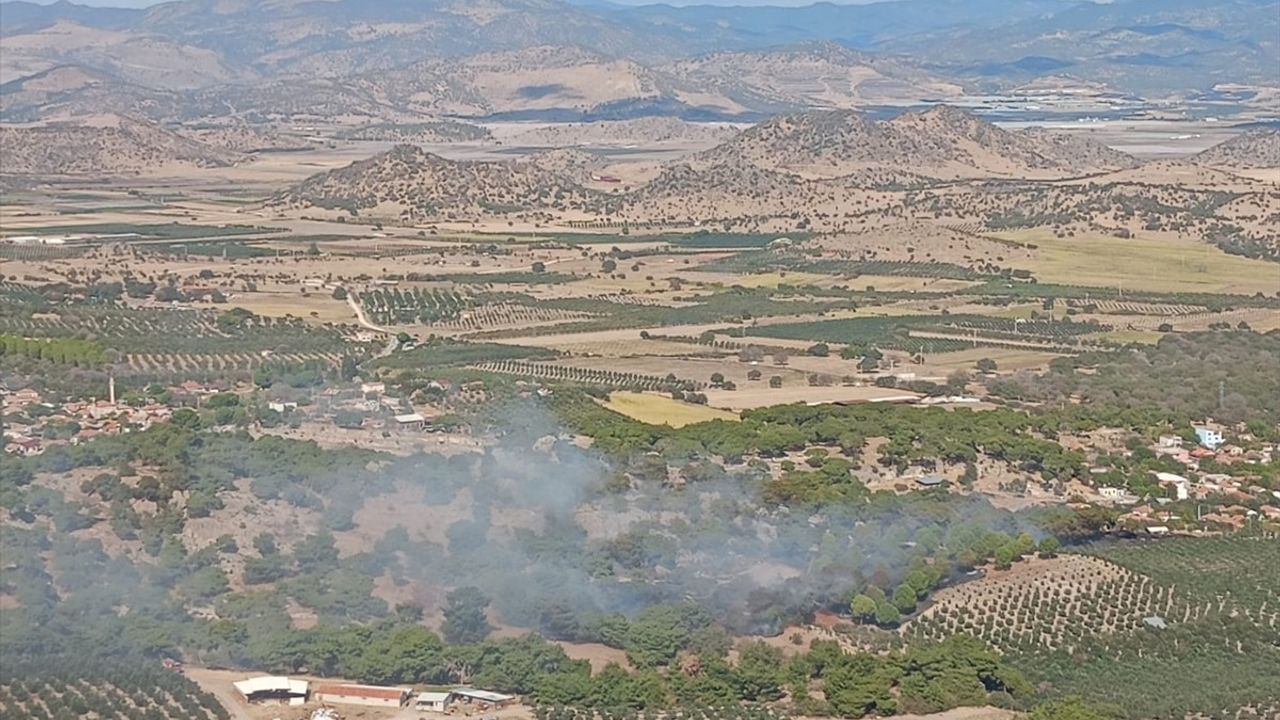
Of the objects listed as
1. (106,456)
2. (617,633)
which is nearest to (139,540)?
(106,456)

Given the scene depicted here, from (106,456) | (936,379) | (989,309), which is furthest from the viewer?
(989,309)

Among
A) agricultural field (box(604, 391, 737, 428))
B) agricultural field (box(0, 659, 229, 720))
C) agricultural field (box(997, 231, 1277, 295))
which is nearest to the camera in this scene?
agricultural field (box(0, 659, 229, 720))

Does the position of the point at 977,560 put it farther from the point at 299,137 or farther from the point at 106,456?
the point at 299,137

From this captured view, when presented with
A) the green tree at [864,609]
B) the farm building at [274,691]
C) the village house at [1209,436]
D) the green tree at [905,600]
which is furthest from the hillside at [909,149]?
the farm building at [274,691]

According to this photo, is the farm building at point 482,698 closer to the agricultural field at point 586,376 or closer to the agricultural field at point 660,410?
the agricultural field at point 660,410

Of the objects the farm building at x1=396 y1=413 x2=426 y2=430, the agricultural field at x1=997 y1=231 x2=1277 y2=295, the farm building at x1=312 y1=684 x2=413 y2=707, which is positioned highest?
the farm building at x1=396 y1=413 x2=426 y2=430

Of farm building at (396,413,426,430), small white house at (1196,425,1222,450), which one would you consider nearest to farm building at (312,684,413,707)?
Answer: farm building at (396,413,426,430)

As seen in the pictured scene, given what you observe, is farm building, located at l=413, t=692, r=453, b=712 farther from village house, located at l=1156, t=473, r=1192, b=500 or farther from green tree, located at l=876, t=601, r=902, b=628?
village house, located at l=1156, t=473, r=1192, b=500
